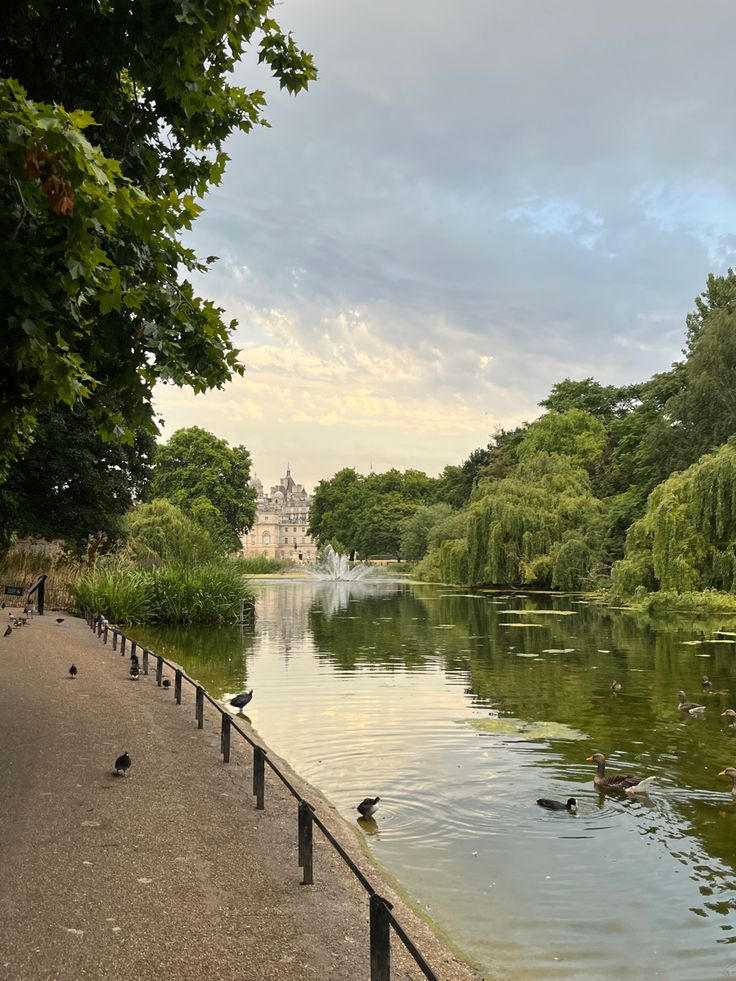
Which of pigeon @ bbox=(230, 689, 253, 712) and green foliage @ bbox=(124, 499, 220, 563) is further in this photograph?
green foliage @ bbox=(124, 499, 220, 563)

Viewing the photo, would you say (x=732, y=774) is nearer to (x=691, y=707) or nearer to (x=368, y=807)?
(x=691, y=707)

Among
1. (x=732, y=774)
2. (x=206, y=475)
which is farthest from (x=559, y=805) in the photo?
(x=206, y=475)

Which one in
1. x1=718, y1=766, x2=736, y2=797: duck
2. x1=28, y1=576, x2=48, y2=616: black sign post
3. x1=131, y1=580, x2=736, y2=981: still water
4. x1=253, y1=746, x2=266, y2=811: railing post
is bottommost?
x1=131, y1=580, x2=736, y2=981: still water

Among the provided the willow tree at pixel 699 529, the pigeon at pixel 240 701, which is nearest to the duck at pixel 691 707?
the pigeon at pixel 240 701

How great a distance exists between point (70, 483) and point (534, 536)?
2637 centimetres

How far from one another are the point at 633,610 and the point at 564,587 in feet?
38.3

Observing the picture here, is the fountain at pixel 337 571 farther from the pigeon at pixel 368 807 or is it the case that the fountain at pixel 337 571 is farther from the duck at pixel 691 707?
the pigeon at pixel 368 807

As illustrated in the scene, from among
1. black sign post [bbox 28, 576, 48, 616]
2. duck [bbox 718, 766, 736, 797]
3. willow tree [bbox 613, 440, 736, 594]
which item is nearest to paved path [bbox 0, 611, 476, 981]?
duck [bbox 718, 766, 736, 797]

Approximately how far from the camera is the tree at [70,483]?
24.4 metres

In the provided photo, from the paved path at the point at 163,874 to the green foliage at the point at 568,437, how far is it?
184 ft

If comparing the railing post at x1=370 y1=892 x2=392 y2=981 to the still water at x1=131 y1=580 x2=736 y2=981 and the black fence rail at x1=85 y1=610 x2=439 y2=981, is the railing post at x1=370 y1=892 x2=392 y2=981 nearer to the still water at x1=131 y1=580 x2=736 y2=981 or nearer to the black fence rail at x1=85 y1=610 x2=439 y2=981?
the black fence rail at x1=85 y1=610 x2=439 y2=981

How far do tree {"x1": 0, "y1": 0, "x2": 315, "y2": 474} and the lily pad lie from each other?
7757 mm

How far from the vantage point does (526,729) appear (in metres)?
12.5

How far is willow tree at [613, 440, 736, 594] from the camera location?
29.7 metres
